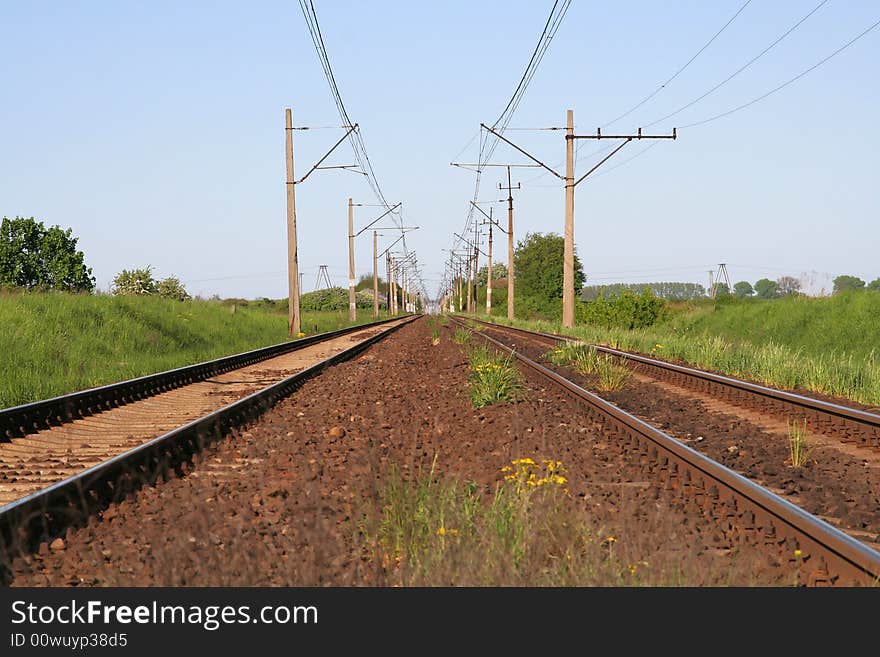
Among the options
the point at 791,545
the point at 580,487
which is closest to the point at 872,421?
the point at 580,487

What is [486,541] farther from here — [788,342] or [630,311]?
[630,311]

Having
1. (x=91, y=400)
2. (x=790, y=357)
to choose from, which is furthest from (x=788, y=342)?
(x=91, y=400)

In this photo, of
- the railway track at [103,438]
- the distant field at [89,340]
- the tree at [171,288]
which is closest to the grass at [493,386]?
the railway track at [103,438]

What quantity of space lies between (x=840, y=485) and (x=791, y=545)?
2634 millimetres

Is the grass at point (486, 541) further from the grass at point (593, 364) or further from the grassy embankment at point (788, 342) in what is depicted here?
the grass at point (593, 364)

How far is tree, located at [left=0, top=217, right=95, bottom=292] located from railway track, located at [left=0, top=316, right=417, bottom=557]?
79903mm

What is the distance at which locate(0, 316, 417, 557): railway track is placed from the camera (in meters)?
5.84

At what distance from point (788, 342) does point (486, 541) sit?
84.4 feet

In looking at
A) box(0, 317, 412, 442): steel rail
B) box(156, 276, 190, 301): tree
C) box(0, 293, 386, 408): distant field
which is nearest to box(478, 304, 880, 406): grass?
box(0, 317, 412, 442): steel rail

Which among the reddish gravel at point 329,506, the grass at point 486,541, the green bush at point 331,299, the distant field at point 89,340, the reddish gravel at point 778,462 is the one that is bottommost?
the reddish gravel at point 778,462

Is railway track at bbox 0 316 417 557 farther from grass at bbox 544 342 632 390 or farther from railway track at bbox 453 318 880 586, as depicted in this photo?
grass at bbox 544 342 632 390

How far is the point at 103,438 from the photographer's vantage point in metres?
9.71

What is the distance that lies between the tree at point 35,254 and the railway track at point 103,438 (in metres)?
79.9

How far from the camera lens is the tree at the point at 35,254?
3497 inches
